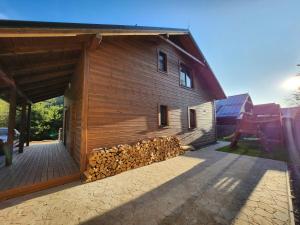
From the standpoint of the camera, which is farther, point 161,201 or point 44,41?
point 44,41

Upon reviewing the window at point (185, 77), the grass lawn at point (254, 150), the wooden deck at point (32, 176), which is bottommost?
the grass lawn at point (254, 150)

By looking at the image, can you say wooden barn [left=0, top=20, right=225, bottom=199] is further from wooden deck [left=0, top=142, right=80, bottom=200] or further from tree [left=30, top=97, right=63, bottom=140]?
tree [left=30, top=97, right=63, bottom=140]

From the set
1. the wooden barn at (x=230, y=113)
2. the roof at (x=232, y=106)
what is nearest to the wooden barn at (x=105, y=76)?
the wooden barn at (x=230, y=113)

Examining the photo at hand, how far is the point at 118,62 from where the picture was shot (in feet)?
20.0

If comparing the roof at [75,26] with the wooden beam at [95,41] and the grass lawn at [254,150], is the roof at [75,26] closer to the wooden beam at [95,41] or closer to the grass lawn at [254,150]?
the wooden beam at [95,41]

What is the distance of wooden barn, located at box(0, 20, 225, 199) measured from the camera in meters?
3.99

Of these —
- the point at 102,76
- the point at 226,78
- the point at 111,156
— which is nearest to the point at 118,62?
the point at 102,76

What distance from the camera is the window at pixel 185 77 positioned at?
10.0 m

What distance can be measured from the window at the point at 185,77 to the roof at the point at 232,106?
35.4ft

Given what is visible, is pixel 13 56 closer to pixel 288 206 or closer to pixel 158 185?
pixel 158 185

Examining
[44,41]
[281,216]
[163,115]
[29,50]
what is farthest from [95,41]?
[281,216]

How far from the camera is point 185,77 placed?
10.4m

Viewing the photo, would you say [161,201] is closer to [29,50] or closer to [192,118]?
[29,50]

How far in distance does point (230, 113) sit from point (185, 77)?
1161 cm
